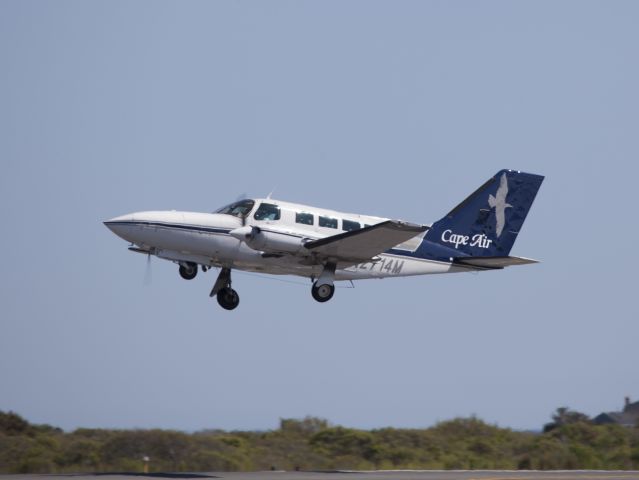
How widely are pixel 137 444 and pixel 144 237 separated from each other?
17.6 ft

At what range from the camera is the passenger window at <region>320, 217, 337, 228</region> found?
30.3 metres

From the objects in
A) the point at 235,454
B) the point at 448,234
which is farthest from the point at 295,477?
the point at 448,234

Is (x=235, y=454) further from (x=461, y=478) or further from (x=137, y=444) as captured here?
(x=461, y=478)

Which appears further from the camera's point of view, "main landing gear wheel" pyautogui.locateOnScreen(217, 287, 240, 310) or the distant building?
the distant building

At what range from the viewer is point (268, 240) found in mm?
28812

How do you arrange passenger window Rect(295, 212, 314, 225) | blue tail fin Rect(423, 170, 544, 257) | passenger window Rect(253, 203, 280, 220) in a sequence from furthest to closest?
blue tail fin Rect(423, 170, 544, 257) → passenger window Rect(295, 212, 314, 225) → passenger window Rect(253, 203, 280, 220)

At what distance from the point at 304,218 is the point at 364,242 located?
1813 mm

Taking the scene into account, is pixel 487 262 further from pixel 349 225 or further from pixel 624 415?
pixel 624 415

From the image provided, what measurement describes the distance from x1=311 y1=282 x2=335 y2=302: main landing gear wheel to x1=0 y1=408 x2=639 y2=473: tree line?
4.26 metres

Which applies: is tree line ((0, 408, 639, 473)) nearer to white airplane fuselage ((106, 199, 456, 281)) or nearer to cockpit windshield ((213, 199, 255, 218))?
white airplane fuselage ((106, 199, 456, 281))

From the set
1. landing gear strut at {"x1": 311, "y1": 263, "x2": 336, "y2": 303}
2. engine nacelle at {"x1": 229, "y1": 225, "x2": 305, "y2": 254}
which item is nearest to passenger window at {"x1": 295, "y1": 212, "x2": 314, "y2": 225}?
engine nacelle at {"x1": 229, "y1": 225, "x2": 305, "y2": 254}

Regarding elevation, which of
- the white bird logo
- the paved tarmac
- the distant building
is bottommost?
the paved tarmac

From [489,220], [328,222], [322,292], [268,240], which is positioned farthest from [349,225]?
[489,220]

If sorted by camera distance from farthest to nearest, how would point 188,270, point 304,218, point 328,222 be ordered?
1. point 188,270
2. point 328,222
3. point 304,218
